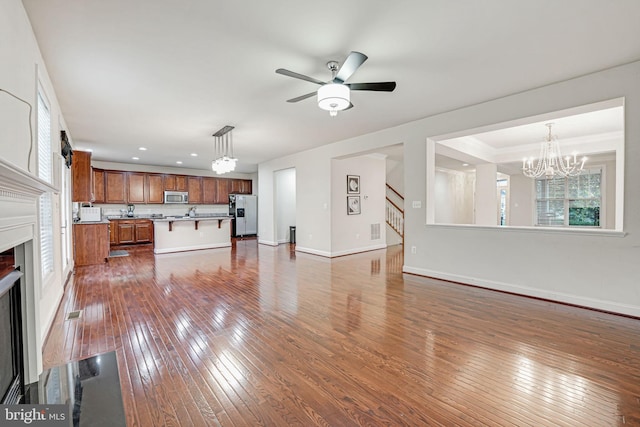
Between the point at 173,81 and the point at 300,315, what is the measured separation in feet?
9.79

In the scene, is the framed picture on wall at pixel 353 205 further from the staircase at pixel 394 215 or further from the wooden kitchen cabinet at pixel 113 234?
the wooden kitchen cabinet at pixel 113 234

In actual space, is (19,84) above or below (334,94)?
below

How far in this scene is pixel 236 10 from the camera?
2.10m

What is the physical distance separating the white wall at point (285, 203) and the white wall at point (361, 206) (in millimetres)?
2658

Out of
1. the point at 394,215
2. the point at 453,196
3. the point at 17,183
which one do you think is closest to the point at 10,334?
the point at 17,183

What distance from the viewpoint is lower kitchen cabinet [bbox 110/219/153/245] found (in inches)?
331

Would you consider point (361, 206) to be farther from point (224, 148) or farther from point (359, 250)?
point (224, 148)

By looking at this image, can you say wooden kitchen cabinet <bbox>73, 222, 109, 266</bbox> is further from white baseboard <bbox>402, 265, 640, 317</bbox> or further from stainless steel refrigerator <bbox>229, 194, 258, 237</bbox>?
white baseboard <bbox>402, 265, 640, 317</bbox>

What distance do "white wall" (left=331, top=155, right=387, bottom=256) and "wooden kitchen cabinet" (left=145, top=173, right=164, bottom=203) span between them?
620 centimetres

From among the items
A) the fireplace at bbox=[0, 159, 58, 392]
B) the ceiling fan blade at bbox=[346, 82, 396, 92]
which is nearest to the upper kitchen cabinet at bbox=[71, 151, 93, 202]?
the fireplace at bbox=[0, 159, 58, 392]

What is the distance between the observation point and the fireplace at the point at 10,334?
151 centimetres

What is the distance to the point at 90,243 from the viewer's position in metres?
5.91

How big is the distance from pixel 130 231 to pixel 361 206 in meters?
7.03

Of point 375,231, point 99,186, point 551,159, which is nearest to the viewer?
point 551,159
